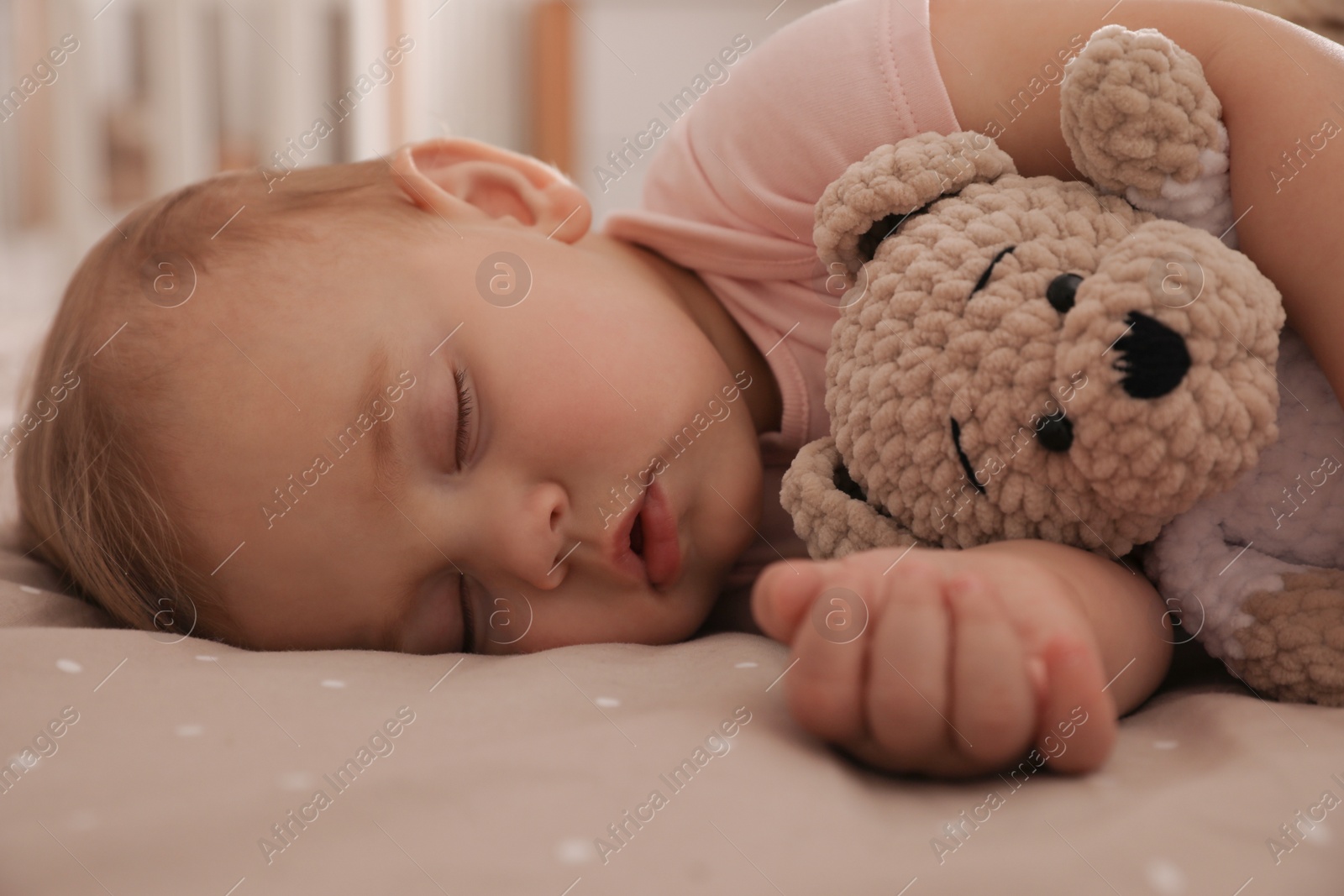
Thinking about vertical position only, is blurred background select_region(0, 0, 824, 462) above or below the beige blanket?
above

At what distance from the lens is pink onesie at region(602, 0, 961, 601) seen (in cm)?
92

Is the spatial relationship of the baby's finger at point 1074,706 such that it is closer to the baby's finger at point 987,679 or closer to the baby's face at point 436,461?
the baby's finger at point 987,679

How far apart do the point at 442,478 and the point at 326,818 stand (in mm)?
388

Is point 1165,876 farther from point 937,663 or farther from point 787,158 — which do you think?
point 787,158

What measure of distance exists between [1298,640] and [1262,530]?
9 cm

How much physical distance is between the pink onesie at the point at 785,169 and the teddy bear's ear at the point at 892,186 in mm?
139

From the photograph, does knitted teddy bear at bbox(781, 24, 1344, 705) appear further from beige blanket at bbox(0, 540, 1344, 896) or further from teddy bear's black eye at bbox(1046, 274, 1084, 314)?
beige blanket at bbox(0, 540, 1344, 896)

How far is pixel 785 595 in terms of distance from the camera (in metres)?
0.51

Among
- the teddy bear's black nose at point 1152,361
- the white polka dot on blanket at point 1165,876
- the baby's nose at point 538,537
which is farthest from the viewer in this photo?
the baby's nose at point 538,537

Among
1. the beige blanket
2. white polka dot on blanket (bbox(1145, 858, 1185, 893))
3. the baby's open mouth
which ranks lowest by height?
the baby's open mouth

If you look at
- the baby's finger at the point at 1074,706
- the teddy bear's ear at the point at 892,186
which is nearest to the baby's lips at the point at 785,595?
the baby's finger at the point at 1074,706

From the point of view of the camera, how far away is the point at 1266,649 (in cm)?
66

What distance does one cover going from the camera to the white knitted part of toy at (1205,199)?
2.34 ft

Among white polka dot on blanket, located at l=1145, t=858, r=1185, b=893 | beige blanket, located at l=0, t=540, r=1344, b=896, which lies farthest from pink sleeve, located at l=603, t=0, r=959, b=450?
white polka dot on blanket, located at l=1145, t=858, r=1185, b=893
